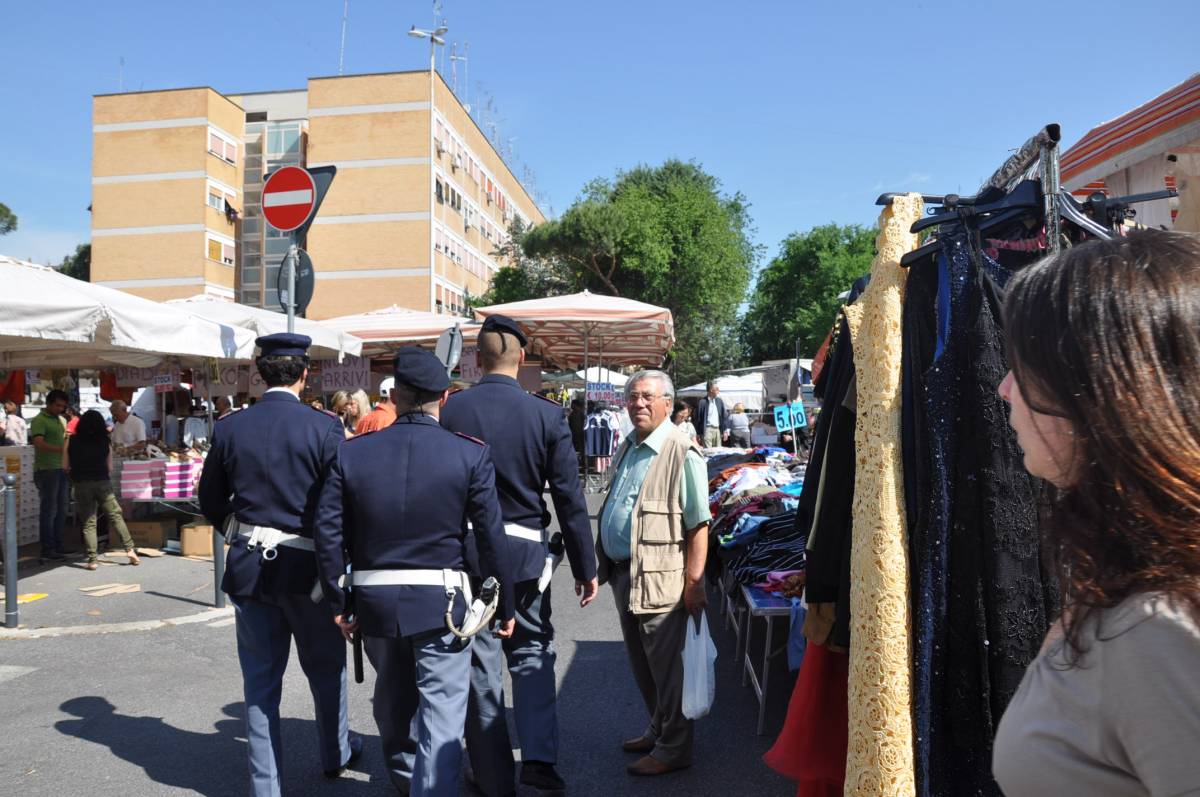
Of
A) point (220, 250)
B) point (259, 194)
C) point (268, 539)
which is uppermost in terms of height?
point (259, 194)

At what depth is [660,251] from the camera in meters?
36.9

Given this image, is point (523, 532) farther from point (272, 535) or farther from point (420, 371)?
point (272, 535)

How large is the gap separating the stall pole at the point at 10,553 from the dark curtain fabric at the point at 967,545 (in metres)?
6.30

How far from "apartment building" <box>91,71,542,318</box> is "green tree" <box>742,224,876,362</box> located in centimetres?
2677

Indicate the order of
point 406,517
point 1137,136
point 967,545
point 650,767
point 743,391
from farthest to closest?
point 743,391, point 650,767, point 1137,136, point 406,517, point 967,545

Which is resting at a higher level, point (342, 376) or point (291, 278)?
point (291, 278)

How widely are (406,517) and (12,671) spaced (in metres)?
4.26

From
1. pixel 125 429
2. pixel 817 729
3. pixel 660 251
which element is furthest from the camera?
pixel 660 251

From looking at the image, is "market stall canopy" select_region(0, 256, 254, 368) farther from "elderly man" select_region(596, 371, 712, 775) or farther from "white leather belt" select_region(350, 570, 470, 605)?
"elderly man" select_region(596, 371, 712, 775)

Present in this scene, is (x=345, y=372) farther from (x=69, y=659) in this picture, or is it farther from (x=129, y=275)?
(x=129, y=275)

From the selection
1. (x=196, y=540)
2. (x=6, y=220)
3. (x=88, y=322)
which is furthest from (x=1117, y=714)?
(x=6, y=220)

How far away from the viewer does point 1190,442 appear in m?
0.87

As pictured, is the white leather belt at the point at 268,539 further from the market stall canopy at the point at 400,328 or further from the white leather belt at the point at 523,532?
the market stall canopy at the point at 400,328

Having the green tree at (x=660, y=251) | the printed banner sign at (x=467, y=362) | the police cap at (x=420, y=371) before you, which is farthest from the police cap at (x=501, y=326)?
the green tree at (x=660, y=251)
